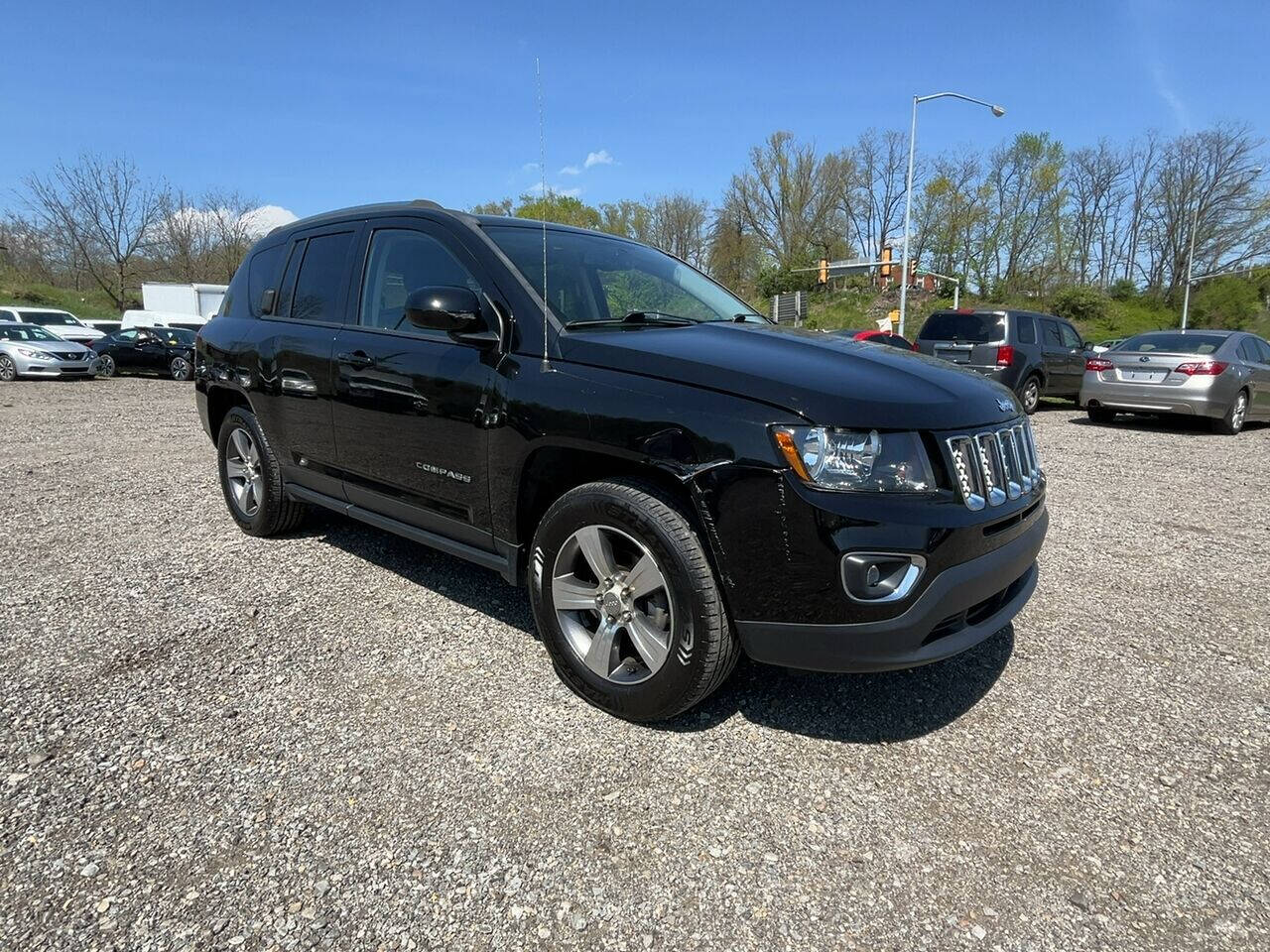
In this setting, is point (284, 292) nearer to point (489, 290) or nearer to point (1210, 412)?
point (489, 290)

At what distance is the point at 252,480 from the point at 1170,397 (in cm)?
1117

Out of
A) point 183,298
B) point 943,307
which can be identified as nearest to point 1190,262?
point 943,307

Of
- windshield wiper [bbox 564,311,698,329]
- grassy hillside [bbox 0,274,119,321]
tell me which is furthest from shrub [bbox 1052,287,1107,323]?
grassy hillside [bbox 0,274,119,321]

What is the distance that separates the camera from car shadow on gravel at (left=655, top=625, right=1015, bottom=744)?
278cm

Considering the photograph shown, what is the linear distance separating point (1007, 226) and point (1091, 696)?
54.9 m

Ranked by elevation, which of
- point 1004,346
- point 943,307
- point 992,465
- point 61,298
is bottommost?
point 992,465

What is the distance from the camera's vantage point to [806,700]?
2963 millimetres

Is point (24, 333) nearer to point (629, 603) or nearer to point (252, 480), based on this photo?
point (252, 480)

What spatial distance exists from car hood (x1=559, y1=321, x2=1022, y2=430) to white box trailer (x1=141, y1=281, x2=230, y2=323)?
34883 millimetres

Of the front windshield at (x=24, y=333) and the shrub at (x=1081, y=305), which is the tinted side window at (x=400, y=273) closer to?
the front windshield at (x=24, y=333)

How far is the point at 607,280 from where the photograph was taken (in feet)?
11.5

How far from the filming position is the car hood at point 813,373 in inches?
92.3

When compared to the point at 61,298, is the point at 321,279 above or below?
below

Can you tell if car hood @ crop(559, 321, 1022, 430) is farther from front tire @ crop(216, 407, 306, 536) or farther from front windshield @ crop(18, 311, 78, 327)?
front windshield @ crop(18, 311, 78, 327)
